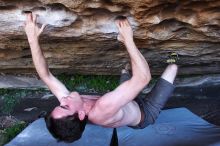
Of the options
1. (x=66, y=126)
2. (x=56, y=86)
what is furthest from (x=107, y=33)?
(x=66, y=126)

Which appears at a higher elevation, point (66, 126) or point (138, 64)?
point (138, 64)

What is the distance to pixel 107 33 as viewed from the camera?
3.22m

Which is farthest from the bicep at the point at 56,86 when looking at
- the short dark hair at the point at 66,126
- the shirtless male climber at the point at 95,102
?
the short dark hair at the point at 66,126

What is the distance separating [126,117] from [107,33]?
2.16ft

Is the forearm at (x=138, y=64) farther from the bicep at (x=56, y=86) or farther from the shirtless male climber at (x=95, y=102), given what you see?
the bicep at (x=56, y=86)

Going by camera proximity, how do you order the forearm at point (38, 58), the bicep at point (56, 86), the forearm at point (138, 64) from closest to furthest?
1. the forearm at point (138, 64)
2. the forearm at point (38, 58)
3. the bicep at point (56, 86)

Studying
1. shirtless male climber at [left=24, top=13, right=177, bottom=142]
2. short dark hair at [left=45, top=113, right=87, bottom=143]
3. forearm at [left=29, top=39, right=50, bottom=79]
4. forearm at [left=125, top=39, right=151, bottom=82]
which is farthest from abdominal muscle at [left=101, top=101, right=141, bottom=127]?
forearm at [left=29, top=39, right=50, bottom=79]

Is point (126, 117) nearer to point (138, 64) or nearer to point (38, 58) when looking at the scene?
point (138, 64)

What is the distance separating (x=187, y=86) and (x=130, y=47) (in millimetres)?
1660

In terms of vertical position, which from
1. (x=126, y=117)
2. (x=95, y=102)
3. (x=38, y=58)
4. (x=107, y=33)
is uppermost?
(x=107, y=33)

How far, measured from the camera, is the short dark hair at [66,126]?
9.02 feet

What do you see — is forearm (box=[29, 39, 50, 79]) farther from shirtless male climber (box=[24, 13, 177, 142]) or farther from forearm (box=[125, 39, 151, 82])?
forearm (box=[125, 39, 151, 82])

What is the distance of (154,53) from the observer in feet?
12.0

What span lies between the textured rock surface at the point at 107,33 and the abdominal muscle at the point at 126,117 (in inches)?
22.2
